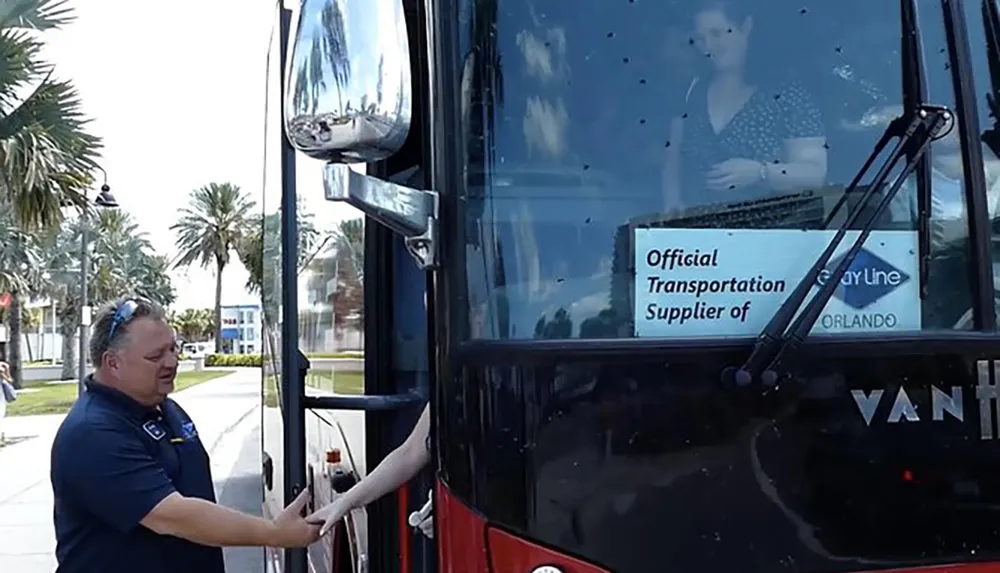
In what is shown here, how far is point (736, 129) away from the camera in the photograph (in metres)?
1.99

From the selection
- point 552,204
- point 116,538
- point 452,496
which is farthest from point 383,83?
point 116,538

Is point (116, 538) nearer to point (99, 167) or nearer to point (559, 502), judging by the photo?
point (559, 502)

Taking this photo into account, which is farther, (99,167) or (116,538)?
(99,167)

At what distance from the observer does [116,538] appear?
2703mm

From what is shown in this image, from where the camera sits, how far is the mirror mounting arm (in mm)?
1745

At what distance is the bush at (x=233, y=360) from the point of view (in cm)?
5319

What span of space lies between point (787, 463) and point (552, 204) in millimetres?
628

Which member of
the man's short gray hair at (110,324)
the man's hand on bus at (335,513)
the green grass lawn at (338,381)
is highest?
the man's short gray hair at (110,324)

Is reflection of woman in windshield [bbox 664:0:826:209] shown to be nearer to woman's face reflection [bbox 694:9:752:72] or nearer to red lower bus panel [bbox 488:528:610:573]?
woman's face reflection [bbox 694:9:752:72]

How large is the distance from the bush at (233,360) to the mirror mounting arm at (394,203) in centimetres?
5188

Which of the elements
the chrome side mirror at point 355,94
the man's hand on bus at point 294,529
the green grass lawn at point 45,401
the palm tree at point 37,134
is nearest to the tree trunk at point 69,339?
the green grass lawn at point 45,401

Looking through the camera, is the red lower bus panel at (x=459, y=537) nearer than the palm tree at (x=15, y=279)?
Yes

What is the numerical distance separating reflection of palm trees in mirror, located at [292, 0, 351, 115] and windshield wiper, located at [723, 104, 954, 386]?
850 mm

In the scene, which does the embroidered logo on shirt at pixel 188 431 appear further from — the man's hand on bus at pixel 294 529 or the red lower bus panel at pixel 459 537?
the red lower bus panel at pixel 459 537
